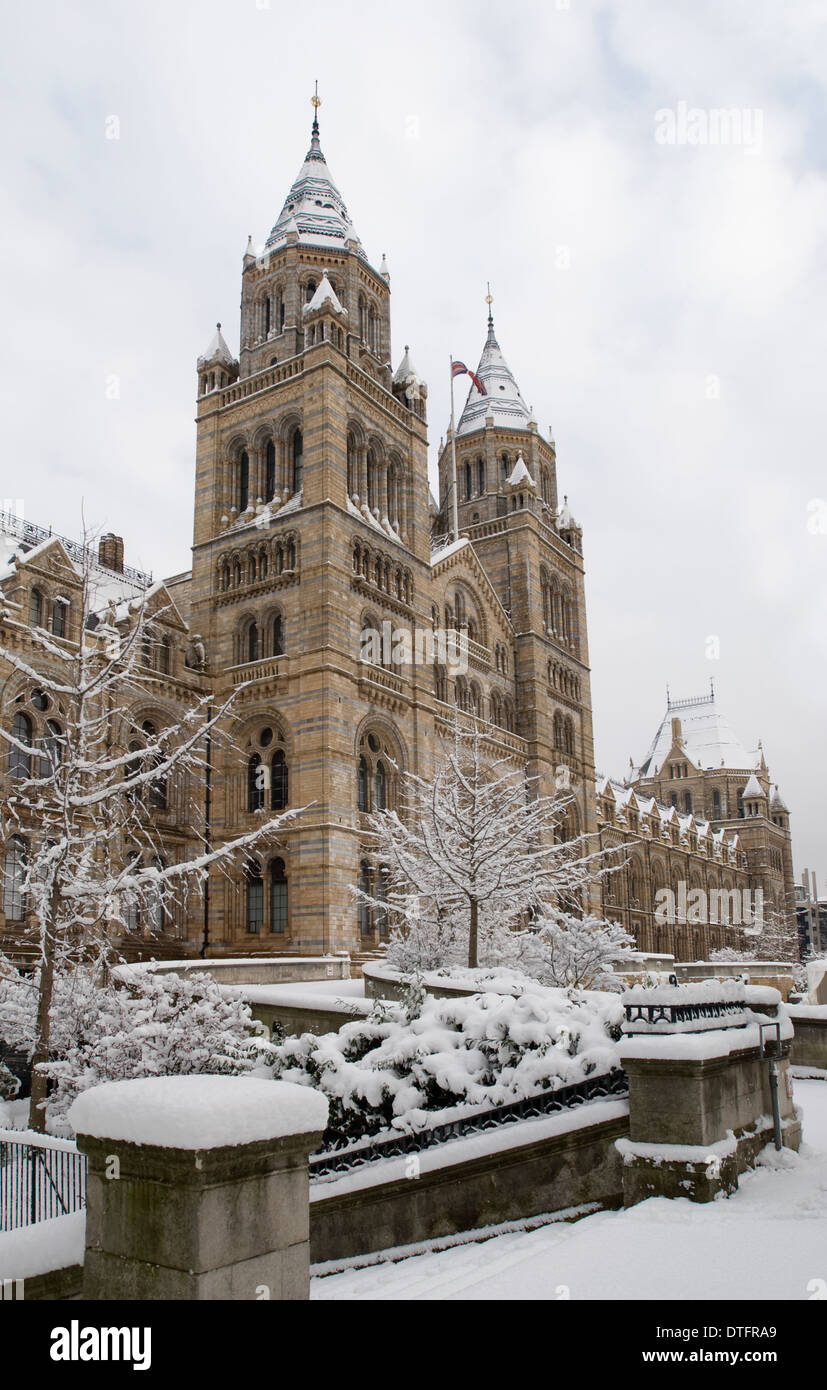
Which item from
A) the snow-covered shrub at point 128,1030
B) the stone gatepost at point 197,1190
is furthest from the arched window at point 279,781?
the stone gatepost at point 197,1190

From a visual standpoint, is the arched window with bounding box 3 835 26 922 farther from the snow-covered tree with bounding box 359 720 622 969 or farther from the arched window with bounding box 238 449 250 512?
the arched window with bounding box 238 449 250 512

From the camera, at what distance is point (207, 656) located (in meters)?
33.4

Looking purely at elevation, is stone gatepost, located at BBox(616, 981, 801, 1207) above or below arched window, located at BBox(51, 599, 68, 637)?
below

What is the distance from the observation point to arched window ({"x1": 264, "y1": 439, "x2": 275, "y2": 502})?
34.6 m

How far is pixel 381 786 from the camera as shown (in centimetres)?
3288

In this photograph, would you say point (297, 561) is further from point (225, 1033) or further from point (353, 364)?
point (225, 1033)

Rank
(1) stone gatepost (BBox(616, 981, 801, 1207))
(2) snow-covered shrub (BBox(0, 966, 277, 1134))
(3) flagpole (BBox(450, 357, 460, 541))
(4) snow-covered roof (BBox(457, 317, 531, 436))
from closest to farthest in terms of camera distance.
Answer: (1) stone gatepost (BBox(616, 981, 801, 1207)) → (2) snow-covered shrub (BBox(0, 966, 277, 1134)) → (3) flagpole (BBox(450, 357, 460, 541)) → (4) snow-covered roof (BBox(457, 317, 531, 436))

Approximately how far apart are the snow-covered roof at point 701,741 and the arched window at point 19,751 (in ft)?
254

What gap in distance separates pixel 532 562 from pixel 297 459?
15.3 m

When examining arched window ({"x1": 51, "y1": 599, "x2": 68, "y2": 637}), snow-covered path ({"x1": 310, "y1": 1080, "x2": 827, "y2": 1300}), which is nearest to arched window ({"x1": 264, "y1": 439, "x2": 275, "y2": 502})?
arched window ({"x1": 51, "y1": 599, "x2": 68, "y2": 637})

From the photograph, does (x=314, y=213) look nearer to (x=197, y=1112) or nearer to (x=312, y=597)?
(x=312, y=597)

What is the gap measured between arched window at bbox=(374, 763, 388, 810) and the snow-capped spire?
24.2 meters
